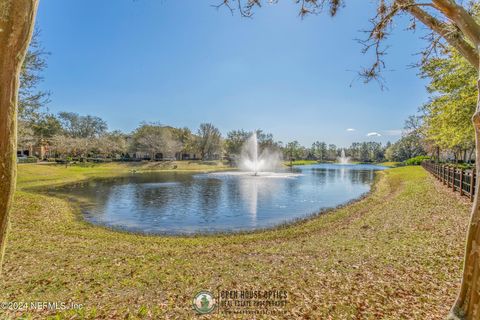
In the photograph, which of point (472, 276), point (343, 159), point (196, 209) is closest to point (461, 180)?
point (472, 276)

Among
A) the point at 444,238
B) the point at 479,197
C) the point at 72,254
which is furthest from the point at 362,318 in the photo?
the point at 72,254

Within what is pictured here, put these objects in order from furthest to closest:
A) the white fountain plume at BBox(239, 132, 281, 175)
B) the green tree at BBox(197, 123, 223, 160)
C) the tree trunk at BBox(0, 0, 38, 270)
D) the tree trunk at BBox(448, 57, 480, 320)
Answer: the green tree at BBox(197, 123, 223, 160), the white fountain plume at BBox(239, 132, 281, 175), the tree trunk at BBox(448, 57, 480, 320), the tree trunk at BBox(0, 0, 38, 270)

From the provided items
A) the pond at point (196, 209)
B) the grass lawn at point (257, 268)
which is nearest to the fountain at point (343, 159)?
the pond at point (196, 209)

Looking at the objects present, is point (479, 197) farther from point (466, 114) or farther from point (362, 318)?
point (466, 114)

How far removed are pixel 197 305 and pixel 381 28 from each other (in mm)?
6250

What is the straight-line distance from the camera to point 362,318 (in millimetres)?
3807

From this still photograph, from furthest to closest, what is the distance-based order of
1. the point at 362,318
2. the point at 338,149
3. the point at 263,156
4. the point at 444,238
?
1. the point at 338,149
2. the point at 263,156
3. the point at 444,238
4. the point at 362,318

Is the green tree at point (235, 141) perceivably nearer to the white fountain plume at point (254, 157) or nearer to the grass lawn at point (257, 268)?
the white fountain plume at point (254, 157)
